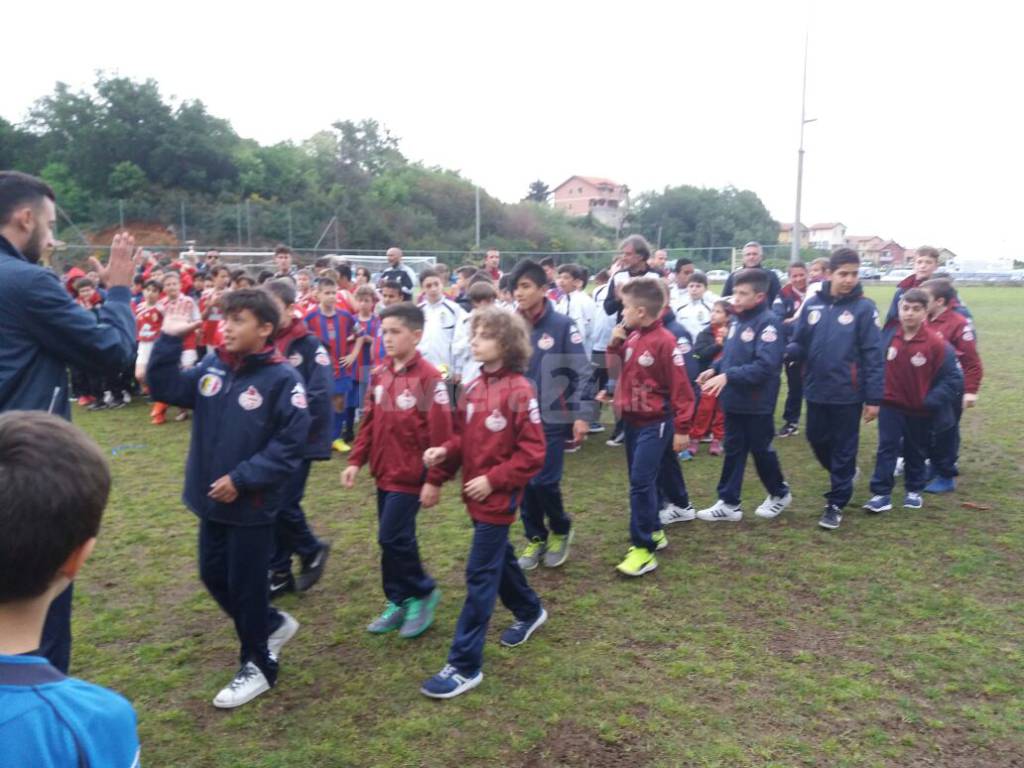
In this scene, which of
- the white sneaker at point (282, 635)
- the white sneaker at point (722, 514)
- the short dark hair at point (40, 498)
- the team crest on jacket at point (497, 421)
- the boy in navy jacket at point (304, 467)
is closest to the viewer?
the short dark hair at point (40, 498)

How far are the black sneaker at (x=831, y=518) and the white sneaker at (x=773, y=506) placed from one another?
1.17 feet

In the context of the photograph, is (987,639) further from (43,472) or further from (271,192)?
(271,192)

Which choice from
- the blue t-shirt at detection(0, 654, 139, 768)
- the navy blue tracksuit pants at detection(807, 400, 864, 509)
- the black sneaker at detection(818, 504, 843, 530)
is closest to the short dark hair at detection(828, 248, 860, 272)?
the navy blue tracksuit pants at detection(807, 400, 864, 509)

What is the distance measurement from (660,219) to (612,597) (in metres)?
66.5

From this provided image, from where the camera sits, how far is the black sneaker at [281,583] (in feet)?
16.2

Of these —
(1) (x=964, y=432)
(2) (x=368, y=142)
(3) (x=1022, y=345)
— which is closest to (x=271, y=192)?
(2) (x=368, y=142)

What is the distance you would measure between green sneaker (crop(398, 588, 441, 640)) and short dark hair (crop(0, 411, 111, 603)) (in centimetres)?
315

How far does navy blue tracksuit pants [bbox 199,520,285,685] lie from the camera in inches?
139

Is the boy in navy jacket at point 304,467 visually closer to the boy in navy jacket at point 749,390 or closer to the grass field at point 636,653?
the grass field at point 636,653

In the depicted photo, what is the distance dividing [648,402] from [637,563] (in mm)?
1120

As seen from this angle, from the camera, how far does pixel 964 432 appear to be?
9.30 meters

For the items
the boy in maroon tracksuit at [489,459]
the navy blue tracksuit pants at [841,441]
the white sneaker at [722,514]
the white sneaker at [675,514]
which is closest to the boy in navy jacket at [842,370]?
the navy blue tracksuit pants at [841,441]

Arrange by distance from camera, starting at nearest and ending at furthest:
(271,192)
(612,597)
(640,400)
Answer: (612,597) → (640,400) → (271,192)

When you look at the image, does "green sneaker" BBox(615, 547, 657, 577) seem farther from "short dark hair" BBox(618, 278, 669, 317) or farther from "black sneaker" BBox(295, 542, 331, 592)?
"black sneaker" BBox(295, 542, 331, 592)
